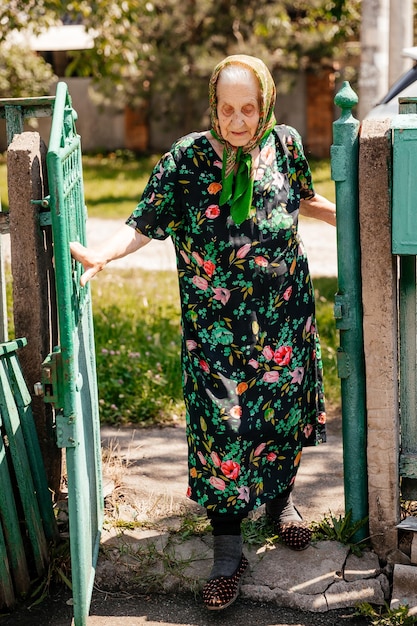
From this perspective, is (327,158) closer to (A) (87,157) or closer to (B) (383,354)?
(A) (87,157)

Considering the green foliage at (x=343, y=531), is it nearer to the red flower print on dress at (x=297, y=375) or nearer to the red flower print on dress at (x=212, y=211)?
the red flower print on dress at (x=297, y=375)

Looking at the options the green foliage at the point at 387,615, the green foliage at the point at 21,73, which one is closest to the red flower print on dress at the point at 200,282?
the green foliage at the point at 387,615

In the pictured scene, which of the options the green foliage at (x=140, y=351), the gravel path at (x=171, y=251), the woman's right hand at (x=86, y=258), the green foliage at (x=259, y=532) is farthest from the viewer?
the gravel path at (x=171, y=251)

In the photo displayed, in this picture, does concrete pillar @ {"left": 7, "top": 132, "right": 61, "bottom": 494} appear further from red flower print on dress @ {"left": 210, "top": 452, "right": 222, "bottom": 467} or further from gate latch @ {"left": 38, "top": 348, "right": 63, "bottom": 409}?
red flower print on dress @ {"left": 210, "top": 452, "right": 222, "bottom": 467}

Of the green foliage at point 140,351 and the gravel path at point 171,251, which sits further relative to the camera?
the gravel path at point 171,251

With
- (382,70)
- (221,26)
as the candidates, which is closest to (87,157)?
(221,26)

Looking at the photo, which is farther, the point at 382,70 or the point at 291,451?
the point at 382,70

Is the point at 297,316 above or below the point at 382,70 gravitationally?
below

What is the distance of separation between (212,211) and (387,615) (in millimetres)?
1382

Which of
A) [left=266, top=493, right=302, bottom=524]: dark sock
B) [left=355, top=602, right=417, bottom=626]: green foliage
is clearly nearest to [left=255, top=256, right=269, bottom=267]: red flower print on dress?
[left=266, top=493, right=302, bottom=524]: dark sock

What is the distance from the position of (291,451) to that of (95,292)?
4099mm

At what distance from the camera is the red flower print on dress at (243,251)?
288 centimetres

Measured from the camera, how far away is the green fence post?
9.50ft

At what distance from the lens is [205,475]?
9.99 feet
